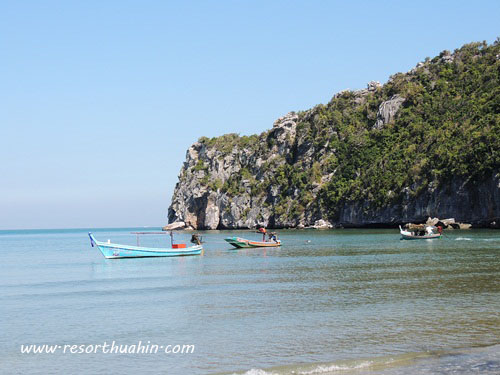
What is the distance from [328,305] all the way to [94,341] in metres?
10.2

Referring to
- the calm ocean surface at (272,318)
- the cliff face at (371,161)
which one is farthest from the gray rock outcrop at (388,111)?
the calm ocean surface at (272,318)

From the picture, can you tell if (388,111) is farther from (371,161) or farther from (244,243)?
(244,243)

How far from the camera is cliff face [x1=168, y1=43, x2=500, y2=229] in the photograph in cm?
9612

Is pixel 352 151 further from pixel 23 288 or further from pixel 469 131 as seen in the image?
pixel 23 288

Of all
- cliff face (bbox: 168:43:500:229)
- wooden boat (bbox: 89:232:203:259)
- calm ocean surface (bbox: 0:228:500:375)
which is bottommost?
calm ocean surface (bbox: 0:228:500:375)

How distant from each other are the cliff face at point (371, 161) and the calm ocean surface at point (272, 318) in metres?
56.1

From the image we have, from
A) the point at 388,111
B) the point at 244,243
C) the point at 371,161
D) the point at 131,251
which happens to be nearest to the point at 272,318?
the point at 131,251

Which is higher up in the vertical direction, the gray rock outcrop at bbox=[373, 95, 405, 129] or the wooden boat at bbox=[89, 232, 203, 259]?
the gray rock outcrop at bbox=[373, 95, 405, 129]

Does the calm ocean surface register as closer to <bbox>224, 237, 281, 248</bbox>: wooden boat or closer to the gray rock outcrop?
<bbox>224, 237, 281, 248</bbox>: wooden boat

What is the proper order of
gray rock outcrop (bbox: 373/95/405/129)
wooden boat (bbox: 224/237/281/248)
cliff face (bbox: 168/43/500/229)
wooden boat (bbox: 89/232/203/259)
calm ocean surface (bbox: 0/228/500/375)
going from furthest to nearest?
gray rock outcrop (bbox: 373/95/405/129), cliff face (bbox: 168/43/500/229), wooden boat (bbox: 224/237/281/248), wooden boat (bbox: 89/232/203/259), calm ocean surface (bbox: 0/228/500/375)

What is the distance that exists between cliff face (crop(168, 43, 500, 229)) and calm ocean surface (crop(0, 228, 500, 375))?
56101mm

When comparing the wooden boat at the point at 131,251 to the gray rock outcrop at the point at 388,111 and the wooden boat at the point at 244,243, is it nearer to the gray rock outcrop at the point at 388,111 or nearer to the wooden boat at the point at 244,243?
the wooden boat at the point at 244,243

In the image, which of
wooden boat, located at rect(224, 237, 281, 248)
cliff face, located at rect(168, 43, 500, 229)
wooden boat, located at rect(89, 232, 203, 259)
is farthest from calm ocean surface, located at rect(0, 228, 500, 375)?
cliff face, located at rect(168, 43, 500, 229)

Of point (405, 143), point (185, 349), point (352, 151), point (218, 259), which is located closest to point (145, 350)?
point (185, 349)
